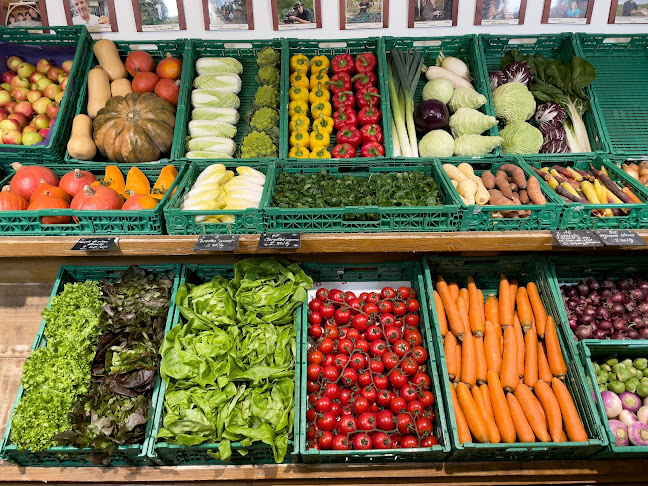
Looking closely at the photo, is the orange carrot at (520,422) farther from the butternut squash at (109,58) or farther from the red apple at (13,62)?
the red apple at (13,62)

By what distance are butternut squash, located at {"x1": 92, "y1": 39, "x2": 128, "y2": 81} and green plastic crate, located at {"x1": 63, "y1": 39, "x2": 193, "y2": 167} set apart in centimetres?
8

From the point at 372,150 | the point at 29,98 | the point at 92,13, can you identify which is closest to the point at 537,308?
A: the point at 372,150

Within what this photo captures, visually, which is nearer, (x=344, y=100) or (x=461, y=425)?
(x=461, y=425)

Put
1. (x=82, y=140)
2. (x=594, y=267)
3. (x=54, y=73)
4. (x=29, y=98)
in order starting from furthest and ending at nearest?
(x=54, y=73)
(x=29, y=98)
(x=82, y=140)
(x=594, y=267)

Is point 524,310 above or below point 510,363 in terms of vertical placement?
above

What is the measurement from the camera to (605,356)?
93.6 inches

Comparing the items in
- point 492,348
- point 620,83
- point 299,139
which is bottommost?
point 492,348

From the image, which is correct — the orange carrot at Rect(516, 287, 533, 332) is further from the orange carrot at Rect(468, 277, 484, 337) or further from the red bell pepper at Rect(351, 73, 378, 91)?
the red bell pepper at Rect(351, 73, 378, 91)

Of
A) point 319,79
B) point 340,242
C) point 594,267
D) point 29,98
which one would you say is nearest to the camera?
point 340,242

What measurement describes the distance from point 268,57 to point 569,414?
299cm

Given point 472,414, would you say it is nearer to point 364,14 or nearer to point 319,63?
point 319,63

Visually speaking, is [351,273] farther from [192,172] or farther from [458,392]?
[192,172]


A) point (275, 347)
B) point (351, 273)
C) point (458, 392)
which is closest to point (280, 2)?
point (351, 273)

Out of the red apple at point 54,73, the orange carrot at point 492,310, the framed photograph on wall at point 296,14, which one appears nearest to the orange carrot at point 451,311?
the orange carrot at point 492,310
